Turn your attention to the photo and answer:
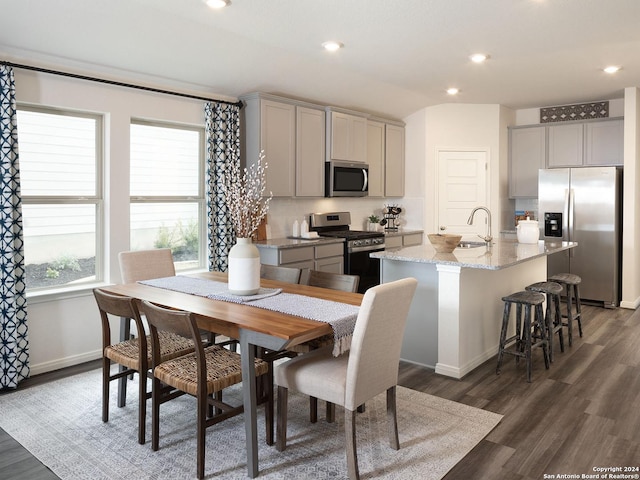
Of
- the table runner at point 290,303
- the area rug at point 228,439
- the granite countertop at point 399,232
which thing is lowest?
the area rug at point 228,439

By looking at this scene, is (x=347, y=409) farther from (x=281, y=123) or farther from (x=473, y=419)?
(x=281, y=123)

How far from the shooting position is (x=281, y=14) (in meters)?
3.56

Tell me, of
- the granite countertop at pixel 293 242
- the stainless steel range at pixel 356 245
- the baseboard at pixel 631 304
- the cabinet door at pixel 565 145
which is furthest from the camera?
the cabinet door at pixel 565 145

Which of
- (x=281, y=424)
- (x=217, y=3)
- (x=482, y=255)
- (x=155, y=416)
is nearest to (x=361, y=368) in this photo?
(x=281, y=424)

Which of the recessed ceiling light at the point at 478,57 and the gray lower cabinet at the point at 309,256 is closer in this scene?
the recessed ceiling light at the point at 478,57

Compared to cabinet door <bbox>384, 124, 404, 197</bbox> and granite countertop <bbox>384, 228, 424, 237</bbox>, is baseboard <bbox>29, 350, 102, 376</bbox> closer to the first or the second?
granite countertop <bbox>384, 228, 424, 237</bbox>

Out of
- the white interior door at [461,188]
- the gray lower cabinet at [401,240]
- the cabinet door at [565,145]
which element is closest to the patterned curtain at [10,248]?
the gray lower cabinet at [401,240]

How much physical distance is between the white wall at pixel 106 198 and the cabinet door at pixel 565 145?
4886 mm

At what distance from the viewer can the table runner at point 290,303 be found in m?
2.44

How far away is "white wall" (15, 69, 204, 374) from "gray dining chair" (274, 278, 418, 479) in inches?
88.0

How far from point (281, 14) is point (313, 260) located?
2489mm

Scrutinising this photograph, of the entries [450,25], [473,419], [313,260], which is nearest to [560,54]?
[450,25]

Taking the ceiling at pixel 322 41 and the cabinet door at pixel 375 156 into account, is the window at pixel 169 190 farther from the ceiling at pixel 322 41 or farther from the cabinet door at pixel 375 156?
the cabinet door at pixel 375 156

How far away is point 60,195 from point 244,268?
6.62 ft
